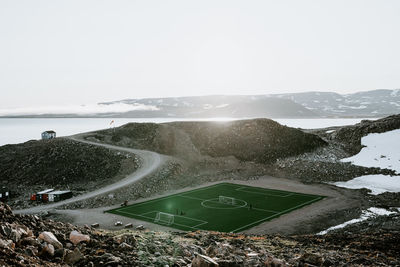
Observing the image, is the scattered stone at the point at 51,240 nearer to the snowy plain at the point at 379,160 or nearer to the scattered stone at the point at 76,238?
the scattered stone at the point at 76,238

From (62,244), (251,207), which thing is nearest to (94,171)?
(251,207)

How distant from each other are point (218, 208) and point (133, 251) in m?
31.7

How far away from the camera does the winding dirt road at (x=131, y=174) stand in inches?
1925

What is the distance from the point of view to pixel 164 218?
1650 inches

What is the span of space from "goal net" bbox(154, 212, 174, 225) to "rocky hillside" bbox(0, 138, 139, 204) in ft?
73.6

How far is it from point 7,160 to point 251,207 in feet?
184

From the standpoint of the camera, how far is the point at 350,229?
3525 cm

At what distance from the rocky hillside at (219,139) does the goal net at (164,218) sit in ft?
114

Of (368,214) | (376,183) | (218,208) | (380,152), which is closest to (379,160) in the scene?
(380,152)

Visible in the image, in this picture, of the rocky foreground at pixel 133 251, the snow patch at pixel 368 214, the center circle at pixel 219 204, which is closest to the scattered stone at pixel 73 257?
the rocky foreground at pixel 133 251

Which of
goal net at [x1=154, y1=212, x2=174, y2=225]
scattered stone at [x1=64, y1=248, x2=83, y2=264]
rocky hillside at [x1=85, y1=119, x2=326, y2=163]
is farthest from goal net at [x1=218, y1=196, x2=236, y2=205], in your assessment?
scattered stone at [x1=64, y1=248, x2=83, y2=264]

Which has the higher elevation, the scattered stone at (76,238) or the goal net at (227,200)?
the scattered stone at (76,238)

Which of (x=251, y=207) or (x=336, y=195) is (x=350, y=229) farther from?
(x=336, y=195)

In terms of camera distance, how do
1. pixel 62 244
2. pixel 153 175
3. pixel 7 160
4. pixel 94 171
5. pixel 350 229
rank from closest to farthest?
pixel 62 244, pixel 350 229, pixel 153 175, pixel 94 171, pixel 7 160
